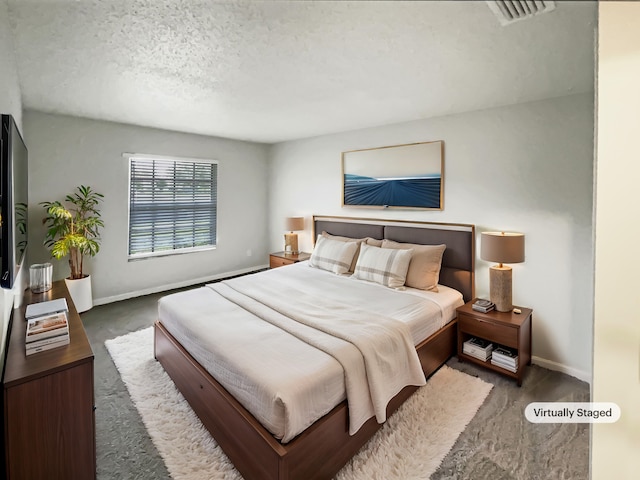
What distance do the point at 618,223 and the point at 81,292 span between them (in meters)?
4.43

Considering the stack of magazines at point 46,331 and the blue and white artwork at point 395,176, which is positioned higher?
the blue and white artwork at point 395,176

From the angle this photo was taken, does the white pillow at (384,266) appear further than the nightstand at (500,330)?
Yes

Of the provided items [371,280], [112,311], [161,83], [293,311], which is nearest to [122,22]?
[161,83]

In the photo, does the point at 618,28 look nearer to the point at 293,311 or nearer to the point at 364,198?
the point at 293,311

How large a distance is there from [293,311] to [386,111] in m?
2.11

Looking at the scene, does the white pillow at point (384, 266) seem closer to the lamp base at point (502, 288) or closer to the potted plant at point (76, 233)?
the lamp base at point (502, 288)

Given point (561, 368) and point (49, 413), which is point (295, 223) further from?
point (49, 413)

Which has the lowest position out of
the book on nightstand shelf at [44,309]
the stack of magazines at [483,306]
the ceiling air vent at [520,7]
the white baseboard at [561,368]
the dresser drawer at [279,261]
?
the white baseboard at [561,368]

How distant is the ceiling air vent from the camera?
497 mm

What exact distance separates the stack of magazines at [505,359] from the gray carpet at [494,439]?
0.37 ft

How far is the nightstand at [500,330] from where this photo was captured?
91.7 inches

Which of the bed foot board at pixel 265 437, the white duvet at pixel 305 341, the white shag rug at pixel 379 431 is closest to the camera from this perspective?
the bed foot board at pixel 265 437

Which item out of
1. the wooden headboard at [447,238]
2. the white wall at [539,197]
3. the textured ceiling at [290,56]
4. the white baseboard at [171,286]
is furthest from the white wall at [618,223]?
the white baseboard at [171,286]

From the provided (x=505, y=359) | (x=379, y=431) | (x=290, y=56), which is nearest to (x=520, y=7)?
(x=290, y=56)
